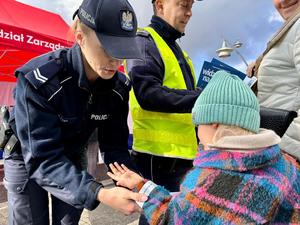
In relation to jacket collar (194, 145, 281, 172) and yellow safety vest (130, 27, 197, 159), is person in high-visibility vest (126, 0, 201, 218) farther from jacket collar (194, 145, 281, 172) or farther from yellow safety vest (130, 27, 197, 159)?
jacket collar (194, 145, 281, 172)

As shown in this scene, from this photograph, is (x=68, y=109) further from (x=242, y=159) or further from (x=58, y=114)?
(x=242, y=159)

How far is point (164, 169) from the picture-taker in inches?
84.3

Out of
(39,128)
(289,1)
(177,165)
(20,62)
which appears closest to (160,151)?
(177,165)

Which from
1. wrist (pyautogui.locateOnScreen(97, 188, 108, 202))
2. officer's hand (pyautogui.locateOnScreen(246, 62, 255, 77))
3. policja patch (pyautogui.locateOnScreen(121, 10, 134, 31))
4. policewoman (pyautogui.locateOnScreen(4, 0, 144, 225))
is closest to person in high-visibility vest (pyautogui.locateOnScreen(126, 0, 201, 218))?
policewoman (pyautogui.locateOnScreen(4, 0, 144, 225))

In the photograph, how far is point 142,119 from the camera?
7.02ft

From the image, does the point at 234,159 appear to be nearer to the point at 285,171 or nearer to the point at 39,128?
the point at 285,171

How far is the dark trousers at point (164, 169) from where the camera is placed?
213cm

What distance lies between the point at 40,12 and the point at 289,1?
6030mm

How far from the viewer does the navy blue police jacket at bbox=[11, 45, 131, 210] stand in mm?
1551

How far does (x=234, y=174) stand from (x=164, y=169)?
36.6 inches

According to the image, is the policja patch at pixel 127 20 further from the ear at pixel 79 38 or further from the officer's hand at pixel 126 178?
the officer's hand at pixel 126 178

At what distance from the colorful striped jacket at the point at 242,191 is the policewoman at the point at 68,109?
0.26 metres

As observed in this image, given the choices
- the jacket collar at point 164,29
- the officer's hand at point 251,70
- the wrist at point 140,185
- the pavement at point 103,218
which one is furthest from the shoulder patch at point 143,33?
the pavement at point 103,218

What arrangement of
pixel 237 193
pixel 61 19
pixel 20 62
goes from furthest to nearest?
pixel 61 19 < pixel 20 62 < pixel 237 193
